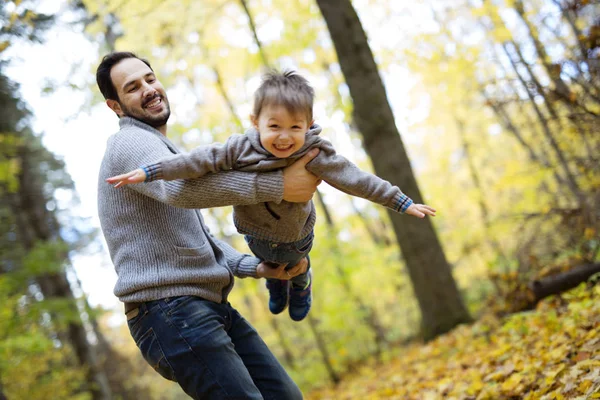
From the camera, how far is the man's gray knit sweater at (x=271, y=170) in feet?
6.93

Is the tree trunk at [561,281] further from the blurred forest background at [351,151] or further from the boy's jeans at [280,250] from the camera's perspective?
the boy's jeans at [280,250]

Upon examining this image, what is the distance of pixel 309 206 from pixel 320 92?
470 inches

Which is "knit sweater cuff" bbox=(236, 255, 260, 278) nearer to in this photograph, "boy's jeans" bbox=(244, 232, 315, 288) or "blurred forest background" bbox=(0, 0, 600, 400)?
"boy's jeans" bbox=(244, 232, 315, 288)

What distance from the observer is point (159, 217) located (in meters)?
2.25

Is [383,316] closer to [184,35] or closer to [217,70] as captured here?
[217,70]

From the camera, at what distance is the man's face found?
246 cm

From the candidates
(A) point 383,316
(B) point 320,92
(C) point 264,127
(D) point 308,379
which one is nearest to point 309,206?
(C) point 264,127

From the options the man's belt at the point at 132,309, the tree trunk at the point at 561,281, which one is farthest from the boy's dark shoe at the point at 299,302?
the tree trunk at the point at 561,281

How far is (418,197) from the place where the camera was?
6.45m

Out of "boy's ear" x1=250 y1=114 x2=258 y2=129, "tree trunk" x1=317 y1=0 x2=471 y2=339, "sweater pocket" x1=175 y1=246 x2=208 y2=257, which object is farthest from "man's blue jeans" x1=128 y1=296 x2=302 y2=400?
"tree trunk" x1=317 y1=0 x2=471 y2=339

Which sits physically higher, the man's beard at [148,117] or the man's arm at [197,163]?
the man's beard at [148,117]

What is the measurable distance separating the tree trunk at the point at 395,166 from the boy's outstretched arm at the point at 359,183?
4.18m

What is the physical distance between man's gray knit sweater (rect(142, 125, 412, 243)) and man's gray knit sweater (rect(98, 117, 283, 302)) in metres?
0.06

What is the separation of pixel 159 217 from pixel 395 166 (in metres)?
4.63
